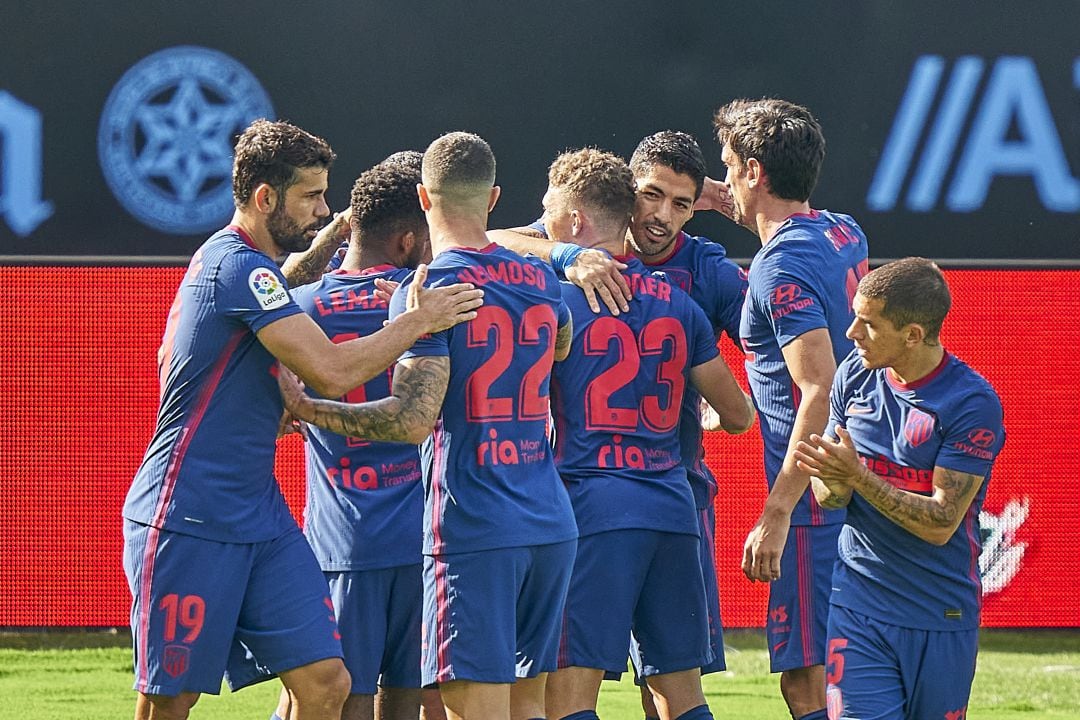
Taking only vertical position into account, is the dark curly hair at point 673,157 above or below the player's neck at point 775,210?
above

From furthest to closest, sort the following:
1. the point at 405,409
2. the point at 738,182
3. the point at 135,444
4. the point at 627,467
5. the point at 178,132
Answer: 1. the point at 135,444
2. the point at 178,132
3. the point at 738,182
4. the point at 627,467
5. the point at 405,409

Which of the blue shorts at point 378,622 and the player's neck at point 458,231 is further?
the blue shorts at point 378,622

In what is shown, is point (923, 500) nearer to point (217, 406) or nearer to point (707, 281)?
point (707, 281)

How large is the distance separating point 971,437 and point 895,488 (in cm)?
23

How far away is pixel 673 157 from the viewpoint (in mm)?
5031

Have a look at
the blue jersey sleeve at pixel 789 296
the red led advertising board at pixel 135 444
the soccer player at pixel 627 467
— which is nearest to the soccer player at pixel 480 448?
the soccer player at pixel 627 467

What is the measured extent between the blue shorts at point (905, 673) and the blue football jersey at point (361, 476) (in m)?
1.30

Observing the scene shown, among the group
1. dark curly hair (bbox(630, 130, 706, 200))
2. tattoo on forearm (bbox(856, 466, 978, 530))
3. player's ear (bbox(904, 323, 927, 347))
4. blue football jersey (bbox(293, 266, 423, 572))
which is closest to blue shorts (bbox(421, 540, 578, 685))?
blue football jersey (bbox(293, 266, 423, 572))

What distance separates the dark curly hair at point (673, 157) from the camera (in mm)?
5035

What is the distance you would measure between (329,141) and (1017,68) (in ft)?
10.3

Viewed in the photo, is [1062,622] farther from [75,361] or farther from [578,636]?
[75,361]

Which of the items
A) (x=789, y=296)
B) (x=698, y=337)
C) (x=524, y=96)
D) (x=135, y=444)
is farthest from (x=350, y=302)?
(x=135, y=444)

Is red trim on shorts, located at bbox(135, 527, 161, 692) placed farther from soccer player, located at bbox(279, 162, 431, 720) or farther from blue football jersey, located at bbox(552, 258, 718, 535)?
blue football jersey, located at bbox(552, 258, 718, 535)

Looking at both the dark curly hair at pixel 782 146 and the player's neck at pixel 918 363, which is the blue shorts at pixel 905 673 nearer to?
the player's neck at pixel 918 363
